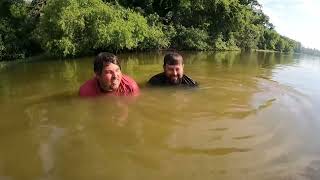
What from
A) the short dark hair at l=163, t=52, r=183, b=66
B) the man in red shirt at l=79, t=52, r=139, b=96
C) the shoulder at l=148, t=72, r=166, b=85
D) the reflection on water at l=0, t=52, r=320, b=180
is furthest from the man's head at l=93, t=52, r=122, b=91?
the shoulder at l=148, t=72, r=166, b=85

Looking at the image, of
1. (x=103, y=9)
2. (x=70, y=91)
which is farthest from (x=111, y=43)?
(x=70, y=91)

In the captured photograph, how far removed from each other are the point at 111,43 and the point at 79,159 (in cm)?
2053

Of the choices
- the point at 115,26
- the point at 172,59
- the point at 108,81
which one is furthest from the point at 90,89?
the point at 115,26

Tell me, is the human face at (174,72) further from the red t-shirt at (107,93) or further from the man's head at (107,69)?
the man's head at (107,69)

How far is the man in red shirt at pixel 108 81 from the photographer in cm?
813

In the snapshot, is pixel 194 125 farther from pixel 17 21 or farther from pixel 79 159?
pixel 17 21

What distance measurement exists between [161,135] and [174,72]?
3.80 meters

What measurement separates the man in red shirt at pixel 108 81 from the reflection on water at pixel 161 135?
0.24m

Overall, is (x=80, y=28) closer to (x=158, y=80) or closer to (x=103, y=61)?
(x=158, y=80)

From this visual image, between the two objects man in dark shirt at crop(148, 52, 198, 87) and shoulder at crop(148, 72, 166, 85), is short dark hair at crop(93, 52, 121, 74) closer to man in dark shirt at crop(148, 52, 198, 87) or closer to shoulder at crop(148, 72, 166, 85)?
man in dark shirt at crop(148, 52, 198, 87)

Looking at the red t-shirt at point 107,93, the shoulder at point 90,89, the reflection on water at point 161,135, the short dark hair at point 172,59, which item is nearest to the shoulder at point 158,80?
the reflection on water at point 161,135

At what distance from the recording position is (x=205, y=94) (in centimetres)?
969

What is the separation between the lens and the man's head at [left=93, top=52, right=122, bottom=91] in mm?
8094

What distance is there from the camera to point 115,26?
81.1 feet
